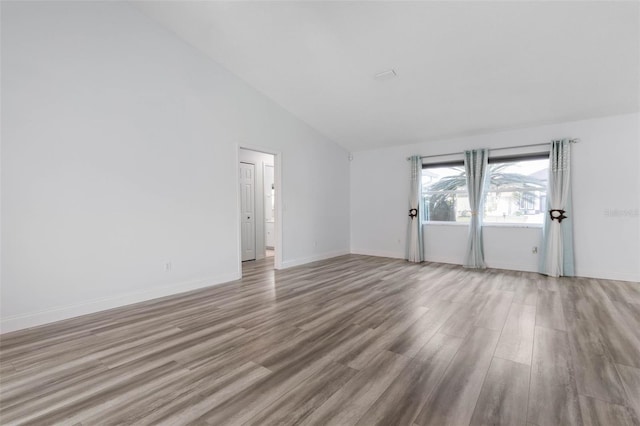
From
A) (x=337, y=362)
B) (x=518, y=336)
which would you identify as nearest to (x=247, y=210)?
(x=337, y=362)

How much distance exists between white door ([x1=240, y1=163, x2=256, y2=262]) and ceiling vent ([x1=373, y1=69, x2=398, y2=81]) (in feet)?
11.9

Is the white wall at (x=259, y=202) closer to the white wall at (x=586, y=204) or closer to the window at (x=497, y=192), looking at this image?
the white wall at (x=586, y=204)

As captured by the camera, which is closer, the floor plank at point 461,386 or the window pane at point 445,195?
the floor plank at point 461,386

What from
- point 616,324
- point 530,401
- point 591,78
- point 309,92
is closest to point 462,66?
point 591,78

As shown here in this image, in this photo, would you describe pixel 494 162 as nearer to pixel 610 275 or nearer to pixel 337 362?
pixel 610 275

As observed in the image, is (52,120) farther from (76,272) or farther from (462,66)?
(462,66)

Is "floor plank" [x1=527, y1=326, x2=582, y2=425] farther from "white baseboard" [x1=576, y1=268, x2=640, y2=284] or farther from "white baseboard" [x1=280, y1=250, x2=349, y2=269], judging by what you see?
"white baseboard" [x1=280, y1=250, x2=349, y2=269]

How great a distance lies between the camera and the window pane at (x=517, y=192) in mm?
5074

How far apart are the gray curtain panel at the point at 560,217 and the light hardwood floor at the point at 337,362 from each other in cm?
103

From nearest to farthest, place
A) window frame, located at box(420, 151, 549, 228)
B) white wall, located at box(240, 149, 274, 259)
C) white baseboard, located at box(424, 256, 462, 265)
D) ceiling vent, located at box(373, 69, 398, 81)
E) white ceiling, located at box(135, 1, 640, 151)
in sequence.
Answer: white ceiling, located at box(135, 1, 640, 151) < ceiling vent, located at box(373, 69, 398, 81) < window frame, located at box(420, 151, 549, 228) < white baseboard, located at box(424, 256, 462, 265) < white wall, located at box(240, 149, 274, 259)

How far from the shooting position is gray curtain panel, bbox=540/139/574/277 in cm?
469

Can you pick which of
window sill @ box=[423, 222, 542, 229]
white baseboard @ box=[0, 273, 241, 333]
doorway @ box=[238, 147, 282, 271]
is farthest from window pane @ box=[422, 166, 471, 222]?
white baseboard @ box=[0, 273, 241, 333]

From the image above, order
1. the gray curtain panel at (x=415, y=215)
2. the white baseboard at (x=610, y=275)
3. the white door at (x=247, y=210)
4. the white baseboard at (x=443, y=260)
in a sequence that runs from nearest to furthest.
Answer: the white baseboard at (x=610, y=275)
the white baseboard at (x=443, y=260)
the gray curtain panel at (x=415, y=215)
the white door at (x=247, y=210)

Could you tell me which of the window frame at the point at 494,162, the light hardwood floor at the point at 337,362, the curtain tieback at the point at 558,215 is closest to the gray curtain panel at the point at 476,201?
the window frame at the point at 494,162
